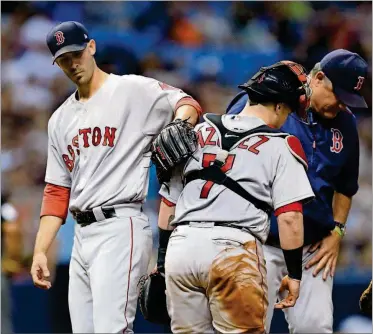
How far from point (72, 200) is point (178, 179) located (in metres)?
0.65

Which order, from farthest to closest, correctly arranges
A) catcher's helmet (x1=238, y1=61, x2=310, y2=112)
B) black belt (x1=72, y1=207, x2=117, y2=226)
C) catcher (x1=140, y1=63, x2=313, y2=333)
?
black belt (x1=72, y1=207, x2=117, y2=226), catcher's helmet (x1=238, y1=61, x2=310, y2=112), catcher (x1=140, y1=63, x2=313, y2=333)

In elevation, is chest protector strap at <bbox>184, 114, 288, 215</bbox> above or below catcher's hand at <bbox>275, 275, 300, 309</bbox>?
above

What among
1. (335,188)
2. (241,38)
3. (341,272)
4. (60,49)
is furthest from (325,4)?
(60,49)

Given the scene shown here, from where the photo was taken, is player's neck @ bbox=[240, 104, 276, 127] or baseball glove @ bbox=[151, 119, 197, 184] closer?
baseball glove @ bbox=[151, 119, 197, 184]

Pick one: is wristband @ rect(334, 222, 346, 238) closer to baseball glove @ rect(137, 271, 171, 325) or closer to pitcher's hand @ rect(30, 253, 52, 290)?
baseball glove @ rect(137, 271, 171, 325)

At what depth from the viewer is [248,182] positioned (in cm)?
387

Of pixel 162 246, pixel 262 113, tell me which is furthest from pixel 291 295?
pixel 262 113

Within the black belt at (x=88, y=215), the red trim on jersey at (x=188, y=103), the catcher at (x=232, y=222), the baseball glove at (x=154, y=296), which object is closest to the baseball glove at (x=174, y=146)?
the catcher at (x=232, y=222)

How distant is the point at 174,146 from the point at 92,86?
80 centimetres

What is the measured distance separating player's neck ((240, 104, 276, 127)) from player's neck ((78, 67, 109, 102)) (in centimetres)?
87

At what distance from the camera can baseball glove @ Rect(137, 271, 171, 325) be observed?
426cm

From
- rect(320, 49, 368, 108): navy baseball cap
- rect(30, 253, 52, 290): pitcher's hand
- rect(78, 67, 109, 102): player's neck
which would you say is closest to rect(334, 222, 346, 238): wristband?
rect(320, 49, 368, 108): navy baseball cap

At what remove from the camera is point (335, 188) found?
512 cm

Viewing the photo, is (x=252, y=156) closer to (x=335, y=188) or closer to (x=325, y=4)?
(x=335, y=188)
